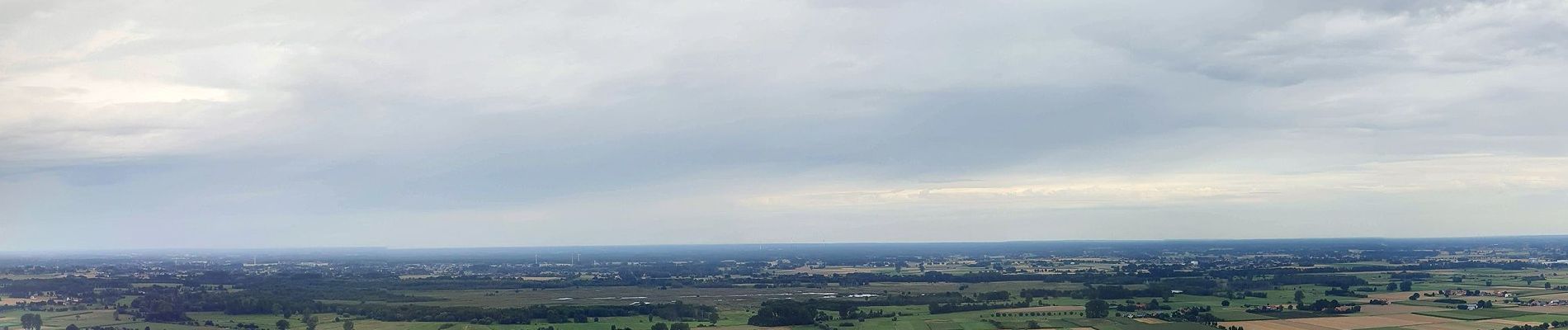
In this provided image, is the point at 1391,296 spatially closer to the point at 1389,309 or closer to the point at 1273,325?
the point at 1389,309

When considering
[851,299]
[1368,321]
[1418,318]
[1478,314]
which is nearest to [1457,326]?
[1368,321]

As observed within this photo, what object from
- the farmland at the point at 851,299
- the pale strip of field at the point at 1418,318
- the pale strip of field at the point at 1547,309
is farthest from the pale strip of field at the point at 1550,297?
the pale strip of field at the point at 1418,318

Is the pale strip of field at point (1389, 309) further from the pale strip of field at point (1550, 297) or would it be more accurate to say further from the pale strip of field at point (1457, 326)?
the pale strip of field at point (1550, 297)

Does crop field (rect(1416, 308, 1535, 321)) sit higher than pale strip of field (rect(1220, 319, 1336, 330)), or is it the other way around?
crop field (rect(1416, 308, 1535, 321))

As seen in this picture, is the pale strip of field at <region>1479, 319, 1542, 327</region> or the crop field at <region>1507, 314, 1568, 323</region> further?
the crop field at <region>1507, 314, 1568, 323</region>

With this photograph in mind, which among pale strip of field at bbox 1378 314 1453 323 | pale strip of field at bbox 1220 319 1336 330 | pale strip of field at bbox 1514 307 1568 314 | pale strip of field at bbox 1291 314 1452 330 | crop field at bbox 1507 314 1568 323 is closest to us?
pale strip of field at bbox 1220 319 1336 330

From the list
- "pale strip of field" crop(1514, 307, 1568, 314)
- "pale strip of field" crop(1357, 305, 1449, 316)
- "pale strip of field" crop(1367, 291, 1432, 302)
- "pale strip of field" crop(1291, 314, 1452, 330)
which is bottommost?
"pale strip of field" crop(1291, 314, 1452, 330)

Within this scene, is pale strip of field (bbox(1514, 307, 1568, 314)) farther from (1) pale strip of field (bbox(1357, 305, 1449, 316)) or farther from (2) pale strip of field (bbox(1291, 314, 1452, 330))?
(2) pale strip of field (bbox(1291, 314, 1452, 330))

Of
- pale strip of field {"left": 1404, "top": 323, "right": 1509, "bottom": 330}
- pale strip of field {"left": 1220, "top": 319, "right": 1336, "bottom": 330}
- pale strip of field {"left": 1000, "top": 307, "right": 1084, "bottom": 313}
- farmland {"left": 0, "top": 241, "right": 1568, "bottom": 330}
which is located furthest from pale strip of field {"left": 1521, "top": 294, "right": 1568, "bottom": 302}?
pale strip of field {"left": 1000, "top": 307, "right": 1084, "bottom": 313}
